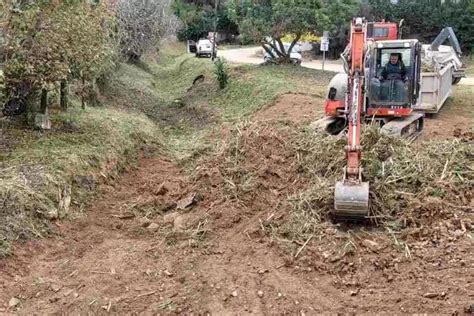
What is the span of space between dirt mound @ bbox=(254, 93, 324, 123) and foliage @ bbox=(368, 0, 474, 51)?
19.5 meters

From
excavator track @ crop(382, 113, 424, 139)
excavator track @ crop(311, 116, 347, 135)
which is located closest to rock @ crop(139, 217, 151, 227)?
excavator track @ crop(311, 116, 347, 135)

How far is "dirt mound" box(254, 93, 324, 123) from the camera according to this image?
14463mm

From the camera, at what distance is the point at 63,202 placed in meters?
8.71

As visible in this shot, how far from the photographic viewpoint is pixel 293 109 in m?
15.5

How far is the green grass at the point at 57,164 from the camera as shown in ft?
25.9

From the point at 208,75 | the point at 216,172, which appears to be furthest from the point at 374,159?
the point at 208,75

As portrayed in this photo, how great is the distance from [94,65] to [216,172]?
14.7ft

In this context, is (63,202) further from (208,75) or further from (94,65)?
(208,75)

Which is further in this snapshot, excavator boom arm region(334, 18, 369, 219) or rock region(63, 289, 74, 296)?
excavator boom arm region(334, 18, 369, 219)

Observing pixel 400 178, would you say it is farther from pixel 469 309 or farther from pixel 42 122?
pixel 42 122

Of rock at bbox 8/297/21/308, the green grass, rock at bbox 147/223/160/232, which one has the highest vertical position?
the green grass

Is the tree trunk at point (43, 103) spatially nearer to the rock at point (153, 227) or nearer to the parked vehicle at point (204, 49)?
the rock at point (153, 227)

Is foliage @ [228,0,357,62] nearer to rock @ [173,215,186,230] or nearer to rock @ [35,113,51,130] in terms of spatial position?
rock @ [35,113,51,130]

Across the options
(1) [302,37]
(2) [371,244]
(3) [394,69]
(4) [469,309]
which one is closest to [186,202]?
(2) [371,244]
